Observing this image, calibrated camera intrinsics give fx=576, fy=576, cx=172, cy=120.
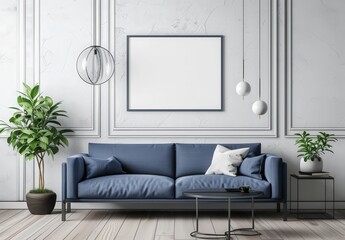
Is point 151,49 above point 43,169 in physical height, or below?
above

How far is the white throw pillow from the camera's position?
18.4 feet

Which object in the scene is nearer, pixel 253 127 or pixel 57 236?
pixel 57 236

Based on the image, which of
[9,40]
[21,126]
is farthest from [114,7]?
[21,126]

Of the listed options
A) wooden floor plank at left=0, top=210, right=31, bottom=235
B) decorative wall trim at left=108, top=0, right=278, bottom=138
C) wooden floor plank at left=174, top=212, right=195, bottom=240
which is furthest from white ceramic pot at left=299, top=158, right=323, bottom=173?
wooden floor plank at left=0, top=210, right=31, bottom=235

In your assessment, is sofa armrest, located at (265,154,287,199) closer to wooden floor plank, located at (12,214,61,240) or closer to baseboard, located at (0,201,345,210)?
baseboard, located at (0,201,345,210)

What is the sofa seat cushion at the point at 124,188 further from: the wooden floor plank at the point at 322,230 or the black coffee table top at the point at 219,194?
the wooden floor plank at the point at 322,230

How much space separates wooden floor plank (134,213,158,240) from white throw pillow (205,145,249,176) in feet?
2.33

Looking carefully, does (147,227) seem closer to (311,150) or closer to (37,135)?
(37,135)

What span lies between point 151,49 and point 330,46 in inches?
75.6

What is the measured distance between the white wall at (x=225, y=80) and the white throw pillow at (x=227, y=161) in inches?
16.6

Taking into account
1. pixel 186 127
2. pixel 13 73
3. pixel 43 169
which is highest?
pixel 13 73

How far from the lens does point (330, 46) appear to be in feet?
20.3

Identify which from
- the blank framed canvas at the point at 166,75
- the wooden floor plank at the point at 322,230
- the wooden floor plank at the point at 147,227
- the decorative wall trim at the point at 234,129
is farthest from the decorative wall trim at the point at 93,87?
the wooden floor plank at the point at 322,230

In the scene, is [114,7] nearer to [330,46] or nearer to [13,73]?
[13,73]
